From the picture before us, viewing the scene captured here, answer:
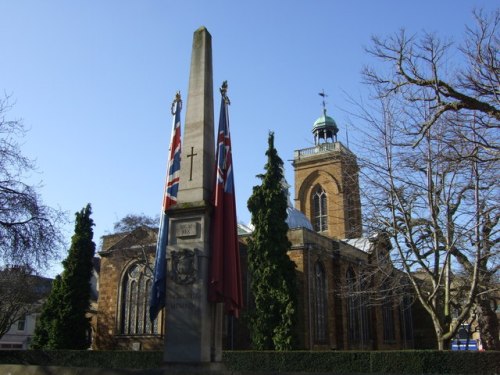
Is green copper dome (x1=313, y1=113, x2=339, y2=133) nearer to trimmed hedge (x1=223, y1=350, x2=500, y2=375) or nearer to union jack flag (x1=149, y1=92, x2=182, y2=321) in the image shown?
trimmed hedge (x1=223, y1=350, x2=500, y2=375)

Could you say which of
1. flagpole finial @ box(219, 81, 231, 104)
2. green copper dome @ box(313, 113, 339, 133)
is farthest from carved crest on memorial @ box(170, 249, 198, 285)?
green copper dome @ box(313, 113, 339, 133)

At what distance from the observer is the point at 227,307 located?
30.0ft

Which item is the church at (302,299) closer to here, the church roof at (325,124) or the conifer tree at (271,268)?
the conifer tree at (271,268)

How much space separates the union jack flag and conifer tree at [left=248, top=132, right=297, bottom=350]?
14553 mm

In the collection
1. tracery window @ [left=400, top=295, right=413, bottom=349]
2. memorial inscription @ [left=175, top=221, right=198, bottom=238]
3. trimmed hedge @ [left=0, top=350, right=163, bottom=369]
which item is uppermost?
memorial inscription @ [left=175, top=221, right=198, bottom=238]

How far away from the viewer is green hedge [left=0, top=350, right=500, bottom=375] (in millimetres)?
17125

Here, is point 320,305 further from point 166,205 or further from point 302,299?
point 166,205

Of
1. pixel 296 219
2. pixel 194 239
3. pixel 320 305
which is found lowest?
pixel 320 305

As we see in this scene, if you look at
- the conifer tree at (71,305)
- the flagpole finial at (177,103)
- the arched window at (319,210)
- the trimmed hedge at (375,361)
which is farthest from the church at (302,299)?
the flagpole finial at (177,103)

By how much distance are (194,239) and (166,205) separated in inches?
61.2

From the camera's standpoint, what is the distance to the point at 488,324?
61.1 ft

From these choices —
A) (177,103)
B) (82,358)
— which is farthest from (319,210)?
(177,103)

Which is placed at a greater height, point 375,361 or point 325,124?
point 325,124

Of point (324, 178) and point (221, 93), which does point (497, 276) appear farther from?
point (324, 178)
